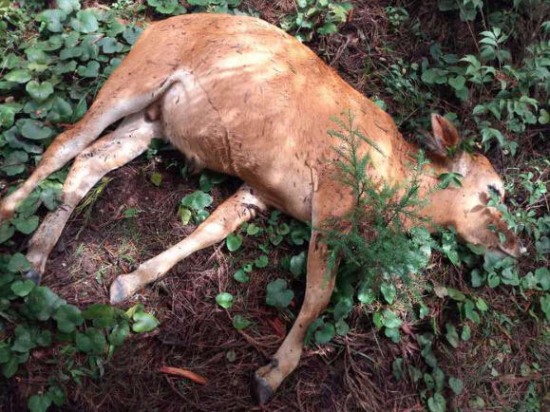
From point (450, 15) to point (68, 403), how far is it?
4.46 m

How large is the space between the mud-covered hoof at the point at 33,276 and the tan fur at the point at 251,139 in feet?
0.13

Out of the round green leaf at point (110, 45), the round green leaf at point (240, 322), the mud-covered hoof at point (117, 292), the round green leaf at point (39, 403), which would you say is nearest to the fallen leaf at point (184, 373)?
the round green leaf at point (240, 322)

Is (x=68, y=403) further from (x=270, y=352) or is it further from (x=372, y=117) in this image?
(x=372, y=117)

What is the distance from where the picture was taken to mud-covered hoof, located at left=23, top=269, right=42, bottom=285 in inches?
138

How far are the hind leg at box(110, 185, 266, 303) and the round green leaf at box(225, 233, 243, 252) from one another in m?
0.04

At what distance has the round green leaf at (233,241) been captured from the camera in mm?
3941

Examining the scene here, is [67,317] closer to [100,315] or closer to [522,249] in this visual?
[100,315]

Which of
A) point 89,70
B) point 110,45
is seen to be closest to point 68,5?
point 110,45

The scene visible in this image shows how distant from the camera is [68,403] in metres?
3.20

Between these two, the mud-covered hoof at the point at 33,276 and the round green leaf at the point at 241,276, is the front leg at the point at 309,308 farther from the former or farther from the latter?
the mud-covered hoof at the point at 33,276

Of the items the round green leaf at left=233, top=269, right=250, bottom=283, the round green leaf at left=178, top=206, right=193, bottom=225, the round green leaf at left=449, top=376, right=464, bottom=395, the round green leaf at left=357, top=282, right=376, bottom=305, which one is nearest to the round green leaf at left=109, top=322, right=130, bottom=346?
the round green leaf at left=233, top=269, right=250, bottom=283

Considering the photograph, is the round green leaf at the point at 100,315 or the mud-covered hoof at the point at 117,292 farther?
the mud-covered hoof at the point at 117,292

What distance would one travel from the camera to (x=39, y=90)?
164 inches

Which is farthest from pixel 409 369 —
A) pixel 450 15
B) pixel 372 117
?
pixel 450 15
